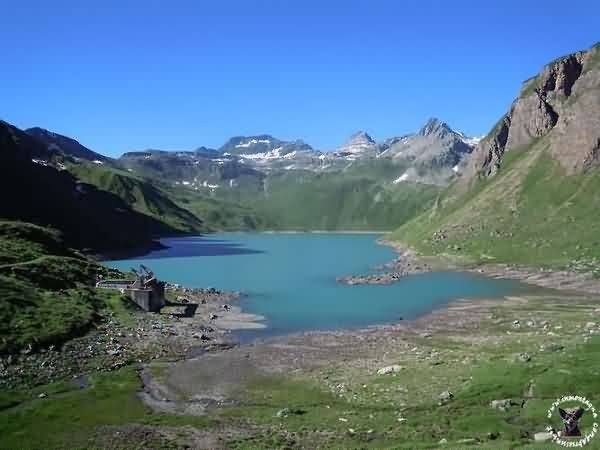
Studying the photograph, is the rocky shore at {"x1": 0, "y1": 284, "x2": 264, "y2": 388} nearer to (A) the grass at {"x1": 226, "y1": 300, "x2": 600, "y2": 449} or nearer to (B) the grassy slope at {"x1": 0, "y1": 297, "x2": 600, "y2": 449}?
(B) the grassy slope at {"x1": 0, "y1": 297, "x2": 600, "y2": 449}

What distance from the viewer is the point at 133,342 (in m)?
77.1

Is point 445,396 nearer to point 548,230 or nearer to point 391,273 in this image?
point 391,273

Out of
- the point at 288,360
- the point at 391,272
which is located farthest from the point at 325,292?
the point at 288,360

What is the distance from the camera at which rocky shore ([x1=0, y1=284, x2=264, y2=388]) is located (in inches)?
2428

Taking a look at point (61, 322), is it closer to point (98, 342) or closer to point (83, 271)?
point (98, 342)

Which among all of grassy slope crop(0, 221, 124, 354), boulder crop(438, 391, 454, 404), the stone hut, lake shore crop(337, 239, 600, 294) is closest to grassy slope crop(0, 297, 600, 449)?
boulder crop(438, 391, 454, 404)

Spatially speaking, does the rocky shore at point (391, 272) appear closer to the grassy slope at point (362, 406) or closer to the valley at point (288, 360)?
the valley at point (288, 360)

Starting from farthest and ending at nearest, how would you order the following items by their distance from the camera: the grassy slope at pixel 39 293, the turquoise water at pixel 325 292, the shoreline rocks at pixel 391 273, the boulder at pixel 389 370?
1. the shoreline rocks at pixel 391 273
2. the turquoise water at pixel 325 292
3. the grassy slope at pixel 39 293
4. the boulder at pixel 389 370

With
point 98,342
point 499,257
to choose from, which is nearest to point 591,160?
point 499,257

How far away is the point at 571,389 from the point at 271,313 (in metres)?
64.1

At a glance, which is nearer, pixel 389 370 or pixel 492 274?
pixel 389 370

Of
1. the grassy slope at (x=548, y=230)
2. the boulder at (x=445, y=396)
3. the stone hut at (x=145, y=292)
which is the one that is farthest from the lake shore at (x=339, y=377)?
the grassy slope at (x=548, y=230)

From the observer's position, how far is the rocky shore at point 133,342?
6167 cm

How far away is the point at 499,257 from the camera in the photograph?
17000 centimetres
